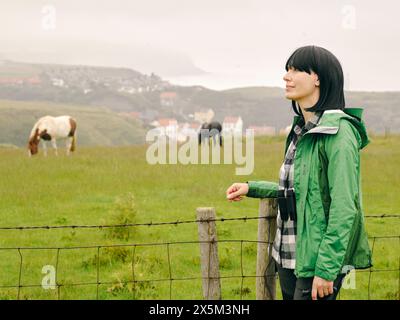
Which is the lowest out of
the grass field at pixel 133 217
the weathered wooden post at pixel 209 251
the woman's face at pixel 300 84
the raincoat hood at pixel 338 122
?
the grass field at pixel 133 217

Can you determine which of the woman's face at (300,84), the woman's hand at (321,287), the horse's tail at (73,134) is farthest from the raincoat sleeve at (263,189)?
the horse's tail at (73,134)

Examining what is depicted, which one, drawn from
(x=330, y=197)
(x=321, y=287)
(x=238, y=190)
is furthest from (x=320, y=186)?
(x=238, y=190)

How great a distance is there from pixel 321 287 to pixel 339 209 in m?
0.48

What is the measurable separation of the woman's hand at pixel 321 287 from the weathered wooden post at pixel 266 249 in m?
1.34

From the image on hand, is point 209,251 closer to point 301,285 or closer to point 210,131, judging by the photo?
point 301,285

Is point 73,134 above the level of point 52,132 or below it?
below

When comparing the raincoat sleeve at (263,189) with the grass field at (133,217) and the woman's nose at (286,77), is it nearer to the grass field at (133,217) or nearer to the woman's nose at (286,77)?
the woman's nose at (286,77)

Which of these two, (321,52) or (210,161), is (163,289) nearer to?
(321,52)

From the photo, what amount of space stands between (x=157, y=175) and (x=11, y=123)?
156026 mm

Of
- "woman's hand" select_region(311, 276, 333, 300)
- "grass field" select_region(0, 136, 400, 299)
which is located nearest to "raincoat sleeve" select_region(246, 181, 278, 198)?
"woman's hand" select_region(311, 276, 333, 300)

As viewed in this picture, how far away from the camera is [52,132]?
2969 centimetres

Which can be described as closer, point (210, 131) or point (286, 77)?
point (286, 77)

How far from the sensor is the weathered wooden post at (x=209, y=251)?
5.29 metres
